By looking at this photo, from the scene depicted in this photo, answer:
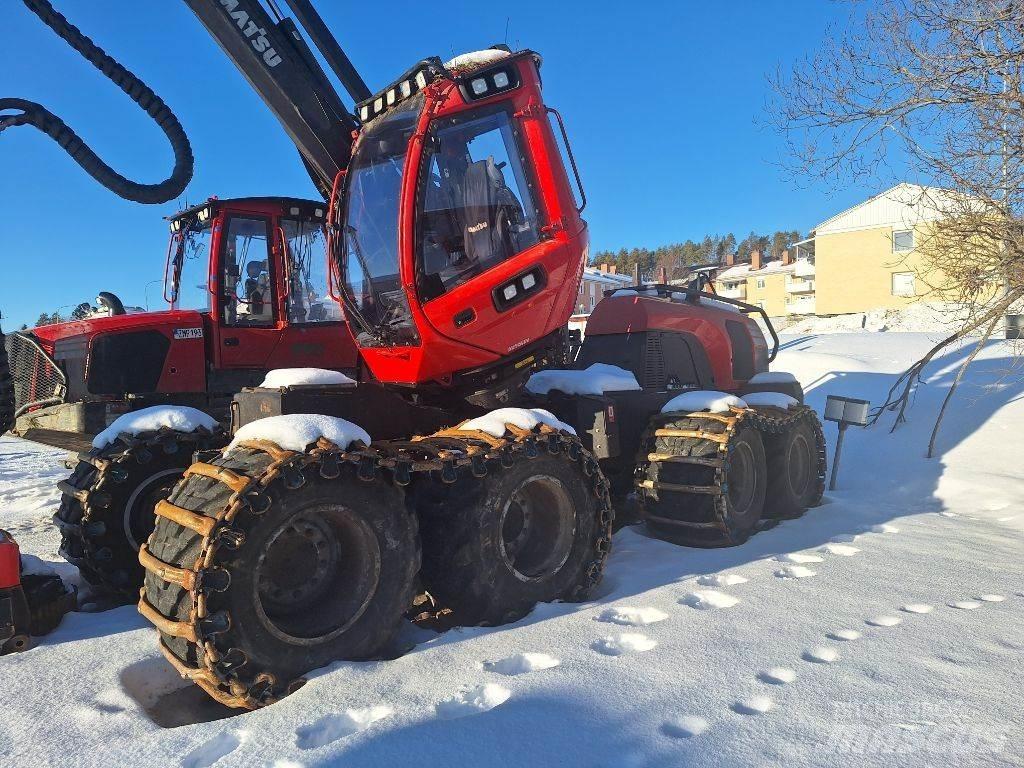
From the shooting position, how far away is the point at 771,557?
5.00m

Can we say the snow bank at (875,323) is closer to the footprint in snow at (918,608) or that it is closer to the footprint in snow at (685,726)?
the footprint in snow at (918,608)

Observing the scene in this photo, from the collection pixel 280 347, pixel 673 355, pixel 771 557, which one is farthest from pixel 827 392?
pixel 280 347

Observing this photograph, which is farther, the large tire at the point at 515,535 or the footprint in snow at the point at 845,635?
the large tire at the point at 515,535

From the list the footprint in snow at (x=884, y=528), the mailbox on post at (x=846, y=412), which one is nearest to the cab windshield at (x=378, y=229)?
the footprint in snow at (x=884, y=528)

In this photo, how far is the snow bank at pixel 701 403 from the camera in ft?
18.3

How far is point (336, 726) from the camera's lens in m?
2.47

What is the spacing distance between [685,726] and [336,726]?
1235mm

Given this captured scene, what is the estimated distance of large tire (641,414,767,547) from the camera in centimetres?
512

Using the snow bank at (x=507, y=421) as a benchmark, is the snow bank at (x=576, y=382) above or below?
above

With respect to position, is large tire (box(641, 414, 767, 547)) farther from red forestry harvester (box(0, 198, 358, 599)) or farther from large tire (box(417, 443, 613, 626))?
red forestry harvester (box(0, 198, 358, 599))

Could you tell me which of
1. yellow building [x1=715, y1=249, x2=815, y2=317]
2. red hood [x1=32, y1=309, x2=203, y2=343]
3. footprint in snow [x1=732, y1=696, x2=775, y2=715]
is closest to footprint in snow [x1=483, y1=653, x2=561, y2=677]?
footprint in snow [x1=732, y1=696, x2=775, y2=715]

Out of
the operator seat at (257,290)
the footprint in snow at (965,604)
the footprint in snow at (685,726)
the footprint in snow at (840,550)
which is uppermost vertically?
the operator seat at (257,290)

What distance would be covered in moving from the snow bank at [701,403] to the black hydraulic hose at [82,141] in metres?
4.31

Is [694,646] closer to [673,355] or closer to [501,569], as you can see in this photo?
[501,569]
